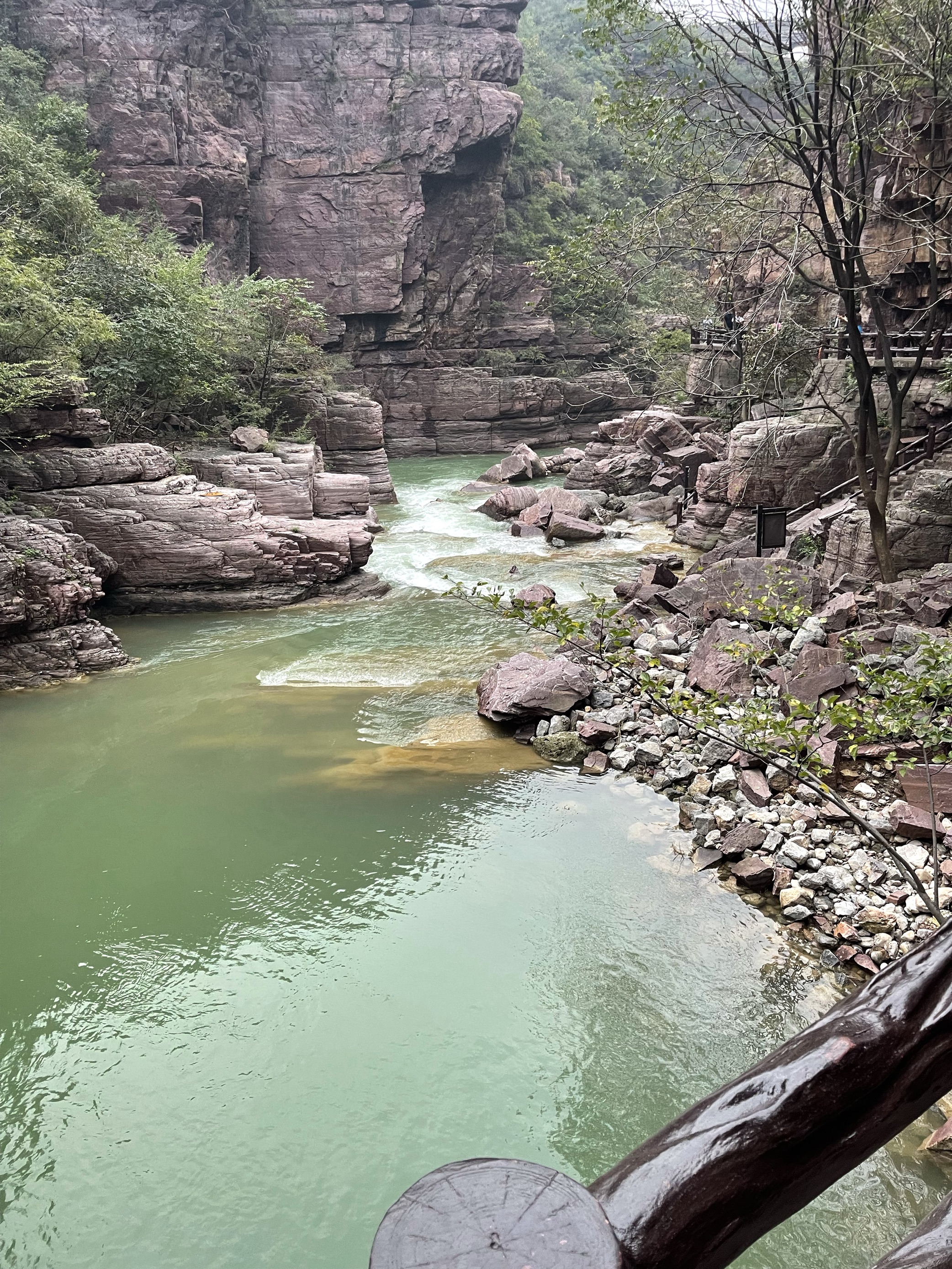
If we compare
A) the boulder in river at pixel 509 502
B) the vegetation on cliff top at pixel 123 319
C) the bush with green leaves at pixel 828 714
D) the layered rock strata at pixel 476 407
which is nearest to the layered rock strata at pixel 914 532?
the bush with green leaves at pixel 828 714

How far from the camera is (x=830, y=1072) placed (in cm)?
117

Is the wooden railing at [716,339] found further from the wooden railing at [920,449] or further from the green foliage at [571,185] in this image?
the green foliage at [571,185]

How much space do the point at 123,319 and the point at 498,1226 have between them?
18.5 meters

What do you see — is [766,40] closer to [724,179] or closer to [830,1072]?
[724,179]

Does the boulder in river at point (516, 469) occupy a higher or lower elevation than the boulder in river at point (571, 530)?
higher

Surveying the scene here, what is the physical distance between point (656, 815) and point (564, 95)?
51.2 meters

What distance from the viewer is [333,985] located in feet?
17.4

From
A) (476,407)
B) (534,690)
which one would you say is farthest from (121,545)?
(476,407)

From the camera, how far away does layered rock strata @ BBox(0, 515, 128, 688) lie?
33.5ft

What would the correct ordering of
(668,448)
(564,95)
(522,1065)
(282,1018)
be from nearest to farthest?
1. (522,1065)
2. (282,1018)
3. (668,448)
4. (564,95)

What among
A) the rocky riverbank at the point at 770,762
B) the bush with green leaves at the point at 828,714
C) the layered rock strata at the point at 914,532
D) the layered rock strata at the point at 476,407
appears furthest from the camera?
the layered rock strata at the point at 476,407

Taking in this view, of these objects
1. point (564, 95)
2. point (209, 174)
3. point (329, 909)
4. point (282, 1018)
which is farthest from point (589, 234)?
point (564, 95)

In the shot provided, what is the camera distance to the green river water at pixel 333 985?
3.95 metres

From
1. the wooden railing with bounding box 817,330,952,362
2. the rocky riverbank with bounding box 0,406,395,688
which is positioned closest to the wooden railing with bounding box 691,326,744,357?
the wooden railing with bounding box 817,330,952,362
